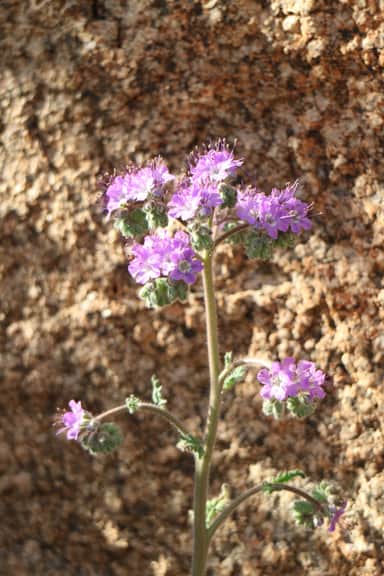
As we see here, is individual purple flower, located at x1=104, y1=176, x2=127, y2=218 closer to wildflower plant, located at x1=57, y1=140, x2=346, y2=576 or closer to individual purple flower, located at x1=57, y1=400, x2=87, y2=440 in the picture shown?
wildflower plant, located at x1=57, y1=140, x2=346, y2=576

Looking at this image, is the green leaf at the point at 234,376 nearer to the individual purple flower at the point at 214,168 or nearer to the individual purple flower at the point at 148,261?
the individual purple flower at the point at 148,261

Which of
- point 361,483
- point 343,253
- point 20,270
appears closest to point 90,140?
point 20,270

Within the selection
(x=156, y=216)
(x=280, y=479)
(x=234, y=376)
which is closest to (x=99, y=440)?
(x=234, y=376)

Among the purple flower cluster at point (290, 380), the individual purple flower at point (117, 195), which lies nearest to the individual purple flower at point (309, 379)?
the purple flower cluster at point (290, 380)

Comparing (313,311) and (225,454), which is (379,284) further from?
(225,454)

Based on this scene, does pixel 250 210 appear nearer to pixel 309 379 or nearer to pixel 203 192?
pixel 203 192
